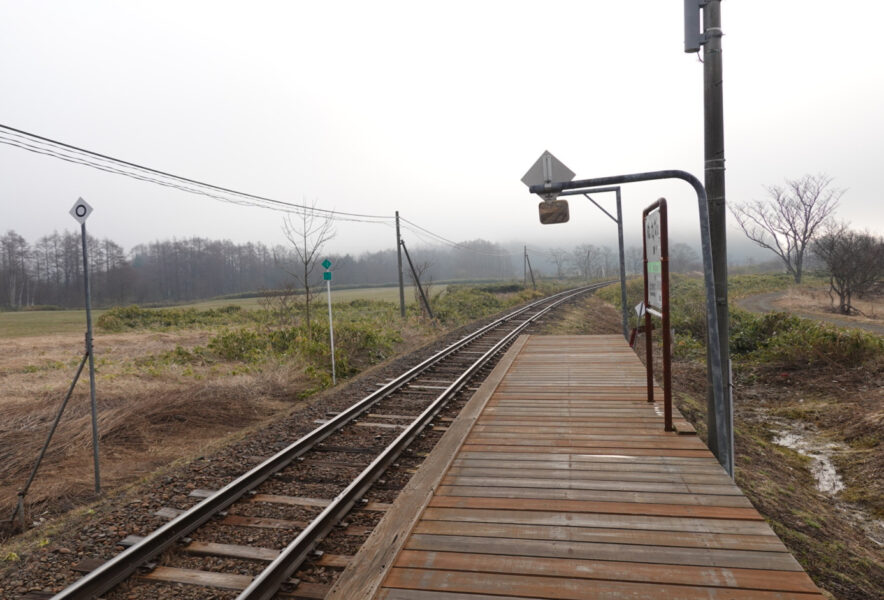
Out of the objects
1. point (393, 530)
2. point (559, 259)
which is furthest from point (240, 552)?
point (559, 259)

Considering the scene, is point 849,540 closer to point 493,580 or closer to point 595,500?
point 595,500

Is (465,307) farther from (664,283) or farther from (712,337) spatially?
(712,337)

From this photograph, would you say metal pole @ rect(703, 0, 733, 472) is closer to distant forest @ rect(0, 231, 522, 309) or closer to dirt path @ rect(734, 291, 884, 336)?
dirt path @ rect(734, 291, 884, 336)

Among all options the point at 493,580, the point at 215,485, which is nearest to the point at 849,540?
the point at 493,580

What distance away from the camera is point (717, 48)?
152 inches

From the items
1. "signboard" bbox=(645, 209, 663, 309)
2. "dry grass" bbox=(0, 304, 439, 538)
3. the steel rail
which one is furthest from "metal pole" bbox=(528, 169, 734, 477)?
"dry grass" bbox=(0, 304, 439, 538)

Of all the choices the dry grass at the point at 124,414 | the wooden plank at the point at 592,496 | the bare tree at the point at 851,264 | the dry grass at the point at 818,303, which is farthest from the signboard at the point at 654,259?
the bare tree at the point at 851,264

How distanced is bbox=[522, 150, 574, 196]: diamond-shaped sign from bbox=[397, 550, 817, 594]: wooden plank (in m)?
3.30

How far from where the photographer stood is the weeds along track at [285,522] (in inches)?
132

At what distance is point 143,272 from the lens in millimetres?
85125

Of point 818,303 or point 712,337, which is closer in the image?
point 712,337

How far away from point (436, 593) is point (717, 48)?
4.20 meters

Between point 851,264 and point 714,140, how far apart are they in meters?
28.6

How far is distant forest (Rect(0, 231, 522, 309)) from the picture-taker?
71875 mm
